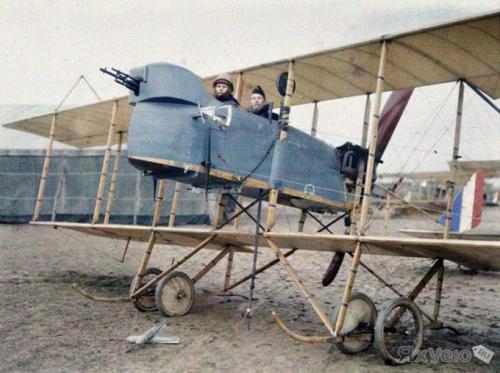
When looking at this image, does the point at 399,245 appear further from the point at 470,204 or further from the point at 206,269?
the point at 470,204

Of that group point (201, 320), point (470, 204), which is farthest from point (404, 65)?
point (470, 204)

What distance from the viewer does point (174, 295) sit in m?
6.09

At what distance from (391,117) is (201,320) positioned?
4.08 meters

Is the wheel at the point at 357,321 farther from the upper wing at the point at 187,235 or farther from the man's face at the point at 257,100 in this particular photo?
the man's face at the point at 257,100

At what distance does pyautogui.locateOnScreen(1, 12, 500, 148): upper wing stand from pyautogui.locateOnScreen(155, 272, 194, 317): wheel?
295cm

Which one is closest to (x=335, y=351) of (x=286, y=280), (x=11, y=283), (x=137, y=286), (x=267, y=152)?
(x=267, y=152)

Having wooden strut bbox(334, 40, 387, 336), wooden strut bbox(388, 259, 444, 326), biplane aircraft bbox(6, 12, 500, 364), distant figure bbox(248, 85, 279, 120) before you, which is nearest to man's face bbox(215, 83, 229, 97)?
biplane aircraft bbox(6, 12, 500, 364)

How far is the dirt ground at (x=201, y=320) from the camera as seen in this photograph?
14.0 ft

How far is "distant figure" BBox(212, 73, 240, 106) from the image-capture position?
5.53 metres

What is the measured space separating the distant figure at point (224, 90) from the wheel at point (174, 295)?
245 centimetres

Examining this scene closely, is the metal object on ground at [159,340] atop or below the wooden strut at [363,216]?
below

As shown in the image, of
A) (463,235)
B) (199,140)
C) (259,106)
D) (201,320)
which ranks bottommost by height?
(201,320)

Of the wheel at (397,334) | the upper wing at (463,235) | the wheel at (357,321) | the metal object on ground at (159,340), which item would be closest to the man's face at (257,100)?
the wheel at (357,321)

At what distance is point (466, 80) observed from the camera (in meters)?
5.56
